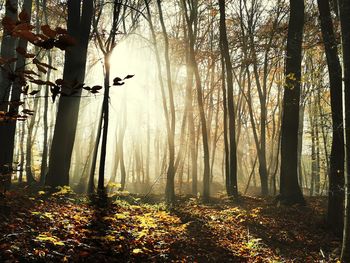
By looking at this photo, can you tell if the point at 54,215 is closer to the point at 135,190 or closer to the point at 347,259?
the point at 347,259

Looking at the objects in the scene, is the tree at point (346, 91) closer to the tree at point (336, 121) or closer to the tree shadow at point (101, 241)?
the tree at point (336, 121)

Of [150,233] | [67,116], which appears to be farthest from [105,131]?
[150,233]

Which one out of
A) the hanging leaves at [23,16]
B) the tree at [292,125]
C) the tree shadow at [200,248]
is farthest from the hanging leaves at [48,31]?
the tree at [292,125]

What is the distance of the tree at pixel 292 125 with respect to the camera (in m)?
12.2

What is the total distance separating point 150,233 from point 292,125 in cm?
756

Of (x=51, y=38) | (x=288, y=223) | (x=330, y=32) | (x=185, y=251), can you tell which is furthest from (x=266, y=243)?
(x=51, y=38)

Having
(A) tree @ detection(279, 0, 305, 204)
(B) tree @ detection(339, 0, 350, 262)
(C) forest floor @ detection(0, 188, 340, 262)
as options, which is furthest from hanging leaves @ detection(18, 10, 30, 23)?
(A) tree @ detection(279, 0, 305, 204)

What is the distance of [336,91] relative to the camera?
30.3 ft

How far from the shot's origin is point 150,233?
701 cm

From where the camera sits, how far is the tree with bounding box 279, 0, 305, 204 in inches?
480

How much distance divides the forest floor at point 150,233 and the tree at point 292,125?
75cm

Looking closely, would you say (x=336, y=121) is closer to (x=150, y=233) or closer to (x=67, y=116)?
(x=150, y=233)

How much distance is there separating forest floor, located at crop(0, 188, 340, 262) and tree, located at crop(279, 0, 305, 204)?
748mm

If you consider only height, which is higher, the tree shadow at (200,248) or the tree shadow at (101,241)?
the tree shadow at (101,241)
